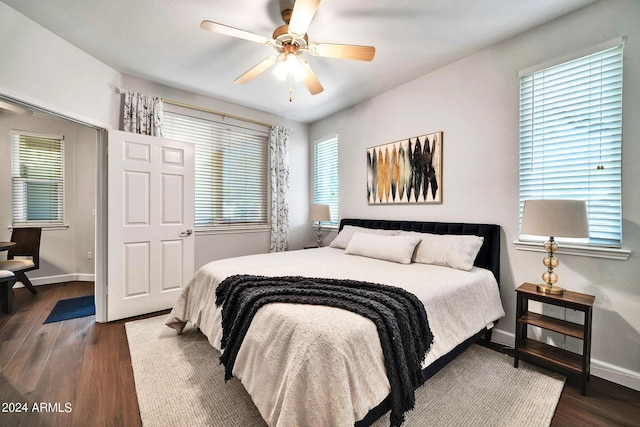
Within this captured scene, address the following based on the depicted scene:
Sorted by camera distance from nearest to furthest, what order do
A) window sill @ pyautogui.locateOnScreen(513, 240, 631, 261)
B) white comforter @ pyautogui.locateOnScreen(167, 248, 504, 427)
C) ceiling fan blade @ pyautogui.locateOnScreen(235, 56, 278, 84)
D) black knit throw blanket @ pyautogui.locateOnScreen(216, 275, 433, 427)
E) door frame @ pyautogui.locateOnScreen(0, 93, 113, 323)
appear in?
1. white comforter @ pyautogui.locateOnScreen(167, 248, 504, 427)
2. black knit throw blanket @ pyautogui.locateOnScreen(216, 275, 433, 427)
3. window sill @ pyautogui.locateOnScreen(513, 240, 631, 261)
4. ceiling fan blade @ pyautogui.locateOnScreen(235, 56, 278, 84)
5. door frame @ pyautogui.locateOnScreen(0, 93, 113, 323)

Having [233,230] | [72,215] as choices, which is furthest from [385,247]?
[72,215]

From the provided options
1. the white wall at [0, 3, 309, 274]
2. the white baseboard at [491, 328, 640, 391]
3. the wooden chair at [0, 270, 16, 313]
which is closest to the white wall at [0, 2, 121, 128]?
the white wall at [0, 3, 309, 274]

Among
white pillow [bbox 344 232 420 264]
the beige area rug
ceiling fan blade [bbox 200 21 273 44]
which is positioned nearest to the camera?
the beige area rug

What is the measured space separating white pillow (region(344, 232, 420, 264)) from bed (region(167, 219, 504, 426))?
1 centimetres

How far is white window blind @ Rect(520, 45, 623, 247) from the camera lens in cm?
196

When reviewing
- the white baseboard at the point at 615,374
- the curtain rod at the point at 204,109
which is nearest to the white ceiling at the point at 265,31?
the curtain rod at the point at 204,109

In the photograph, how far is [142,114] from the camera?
10.6ft

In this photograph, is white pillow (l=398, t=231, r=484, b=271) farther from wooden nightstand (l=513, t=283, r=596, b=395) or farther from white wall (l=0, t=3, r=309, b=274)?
white wall (l=0, t=3, r=309, b=274)

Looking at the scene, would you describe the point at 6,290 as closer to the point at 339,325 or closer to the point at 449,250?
the point at 339,325

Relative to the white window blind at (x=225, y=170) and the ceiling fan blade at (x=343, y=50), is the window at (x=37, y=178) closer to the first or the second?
the white window blind at (x=225, y=170)

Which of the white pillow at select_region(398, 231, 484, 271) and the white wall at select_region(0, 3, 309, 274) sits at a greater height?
the white wall at select_region(0, 3, 309, 274)

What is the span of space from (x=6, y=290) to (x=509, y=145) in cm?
552

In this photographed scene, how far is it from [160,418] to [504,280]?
2.86 metres

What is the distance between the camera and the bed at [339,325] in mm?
1149
